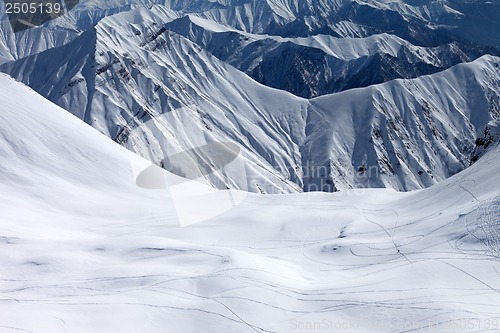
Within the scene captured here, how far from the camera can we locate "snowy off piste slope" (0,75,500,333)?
12969mm

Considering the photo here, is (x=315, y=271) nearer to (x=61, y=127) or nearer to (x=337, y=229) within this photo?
(x=337, y=229)

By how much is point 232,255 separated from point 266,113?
5853 inches

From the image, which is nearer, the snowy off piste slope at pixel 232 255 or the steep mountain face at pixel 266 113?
the snowy off piste slope at pixel 232 255

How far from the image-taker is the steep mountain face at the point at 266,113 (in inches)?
5251

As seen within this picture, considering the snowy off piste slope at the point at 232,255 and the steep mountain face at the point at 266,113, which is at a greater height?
the snowy off piste slope at the point at 232,255

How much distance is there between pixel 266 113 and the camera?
164 meters

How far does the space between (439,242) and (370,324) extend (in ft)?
19.8

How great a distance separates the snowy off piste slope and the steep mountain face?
277ft

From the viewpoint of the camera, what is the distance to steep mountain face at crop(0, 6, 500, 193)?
133m

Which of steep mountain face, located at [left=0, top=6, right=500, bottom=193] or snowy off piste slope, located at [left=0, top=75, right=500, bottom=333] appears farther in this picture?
steep mountain face, located at [left=0, top=6, right=500, bottom=193]

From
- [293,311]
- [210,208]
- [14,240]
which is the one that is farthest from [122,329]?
[210,208]

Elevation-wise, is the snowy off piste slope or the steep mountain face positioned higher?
the snowy off piste slope

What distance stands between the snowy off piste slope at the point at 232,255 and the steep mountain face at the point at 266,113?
8450 centimetres

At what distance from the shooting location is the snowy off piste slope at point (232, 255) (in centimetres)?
1297
